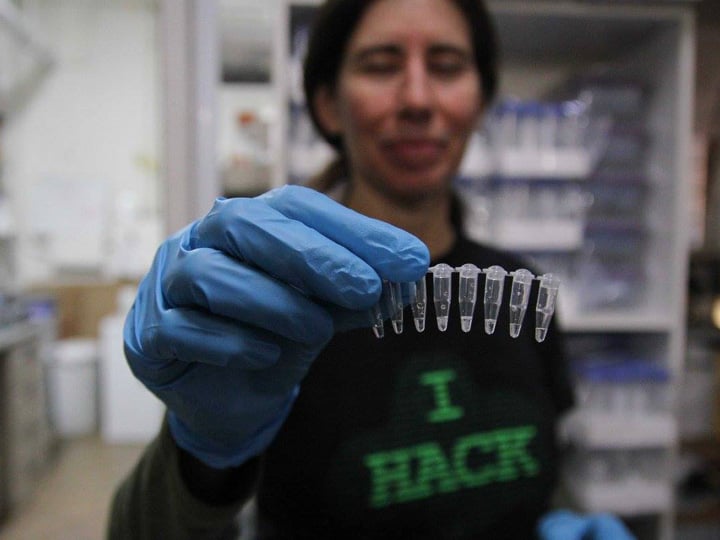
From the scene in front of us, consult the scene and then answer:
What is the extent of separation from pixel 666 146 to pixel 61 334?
383cm

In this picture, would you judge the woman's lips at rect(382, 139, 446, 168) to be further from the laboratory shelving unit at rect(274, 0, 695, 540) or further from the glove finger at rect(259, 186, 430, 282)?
the laboratory shelving unit at rect(274, 0, 695, 540)

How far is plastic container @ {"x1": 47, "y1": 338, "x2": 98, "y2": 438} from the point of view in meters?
3.25

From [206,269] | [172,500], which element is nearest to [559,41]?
[206,269]

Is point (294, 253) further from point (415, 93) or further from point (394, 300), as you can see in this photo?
point (415, 93)

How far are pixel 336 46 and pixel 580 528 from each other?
104 centimetres

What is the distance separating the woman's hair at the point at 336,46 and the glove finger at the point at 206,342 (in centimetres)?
46

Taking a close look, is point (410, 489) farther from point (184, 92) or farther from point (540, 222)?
point (540, 222)

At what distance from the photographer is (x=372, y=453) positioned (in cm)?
85

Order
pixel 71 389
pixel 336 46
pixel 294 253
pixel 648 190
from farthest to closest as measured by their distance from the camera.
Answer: pixel 71 389, pixel 648 190, pixel 336 46, pixel 294 253

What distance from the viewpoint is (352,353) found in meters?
0.84

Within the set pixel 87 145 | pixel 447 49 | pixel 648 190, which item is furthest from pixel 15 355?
pixel 648 190

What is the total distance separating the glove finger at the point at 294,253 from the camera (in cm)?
50

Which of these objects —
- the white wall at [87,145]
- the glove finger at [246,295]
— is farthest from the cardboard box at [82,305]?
the glove finger at [246,295]

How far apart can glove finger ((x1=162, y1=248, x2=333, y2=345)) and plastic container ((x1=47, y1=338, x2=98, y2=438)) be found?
10.6 ft
